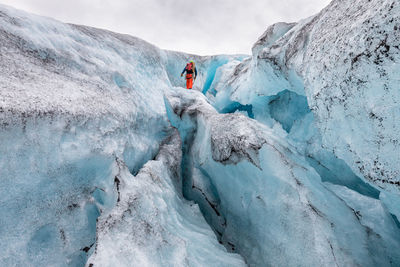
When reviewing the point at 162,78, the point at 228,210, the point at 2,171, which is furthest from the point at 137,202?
the point at 162,78

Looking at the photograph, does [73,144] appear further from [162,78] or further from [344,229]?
[162,78]

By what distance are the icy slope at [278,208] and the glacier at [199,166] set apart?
0.01m

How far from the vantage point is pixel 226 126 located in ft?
11.3

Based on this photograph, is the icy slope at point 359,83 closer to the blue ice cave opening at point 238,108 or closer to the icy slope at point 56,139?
the icy slope at point 56,139

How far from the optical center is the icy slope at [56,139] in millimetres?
1711

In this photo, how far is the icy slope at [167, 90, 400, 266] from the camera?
2.20 metres

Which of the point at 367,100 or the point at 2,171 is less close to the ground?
the point at 367,100

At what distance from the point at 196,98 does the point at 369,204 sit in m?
4.40

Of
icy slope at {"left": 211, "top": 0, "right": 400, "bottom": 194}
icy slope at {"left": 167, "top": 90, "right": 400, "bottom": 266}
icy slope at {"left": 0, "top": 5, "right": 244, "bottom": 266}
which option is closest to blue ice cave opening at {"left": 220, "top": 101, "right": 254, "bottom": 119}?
icy slope at {"left": 167, "top": 90, "right": 400, "bottom": 266}

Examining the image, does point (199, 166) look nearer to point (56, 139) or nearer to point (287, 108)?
point (56, 139)

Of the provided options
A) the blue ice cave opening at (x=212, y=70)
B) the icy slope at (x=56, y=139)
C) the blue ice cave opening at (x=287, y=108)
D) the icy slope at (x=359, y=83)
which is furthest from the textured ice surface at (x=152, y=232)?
the blue ice cave opening at (x=212, y=70)

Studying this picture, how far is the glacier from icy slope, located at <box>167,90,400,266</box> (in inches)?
0.6

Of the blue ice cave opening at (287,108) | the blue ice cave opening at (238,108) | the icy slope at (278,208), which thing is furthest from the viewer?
the blue ice cave opening at (238,108)

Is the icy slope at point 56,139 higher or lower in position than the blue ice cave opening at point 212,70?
lower
